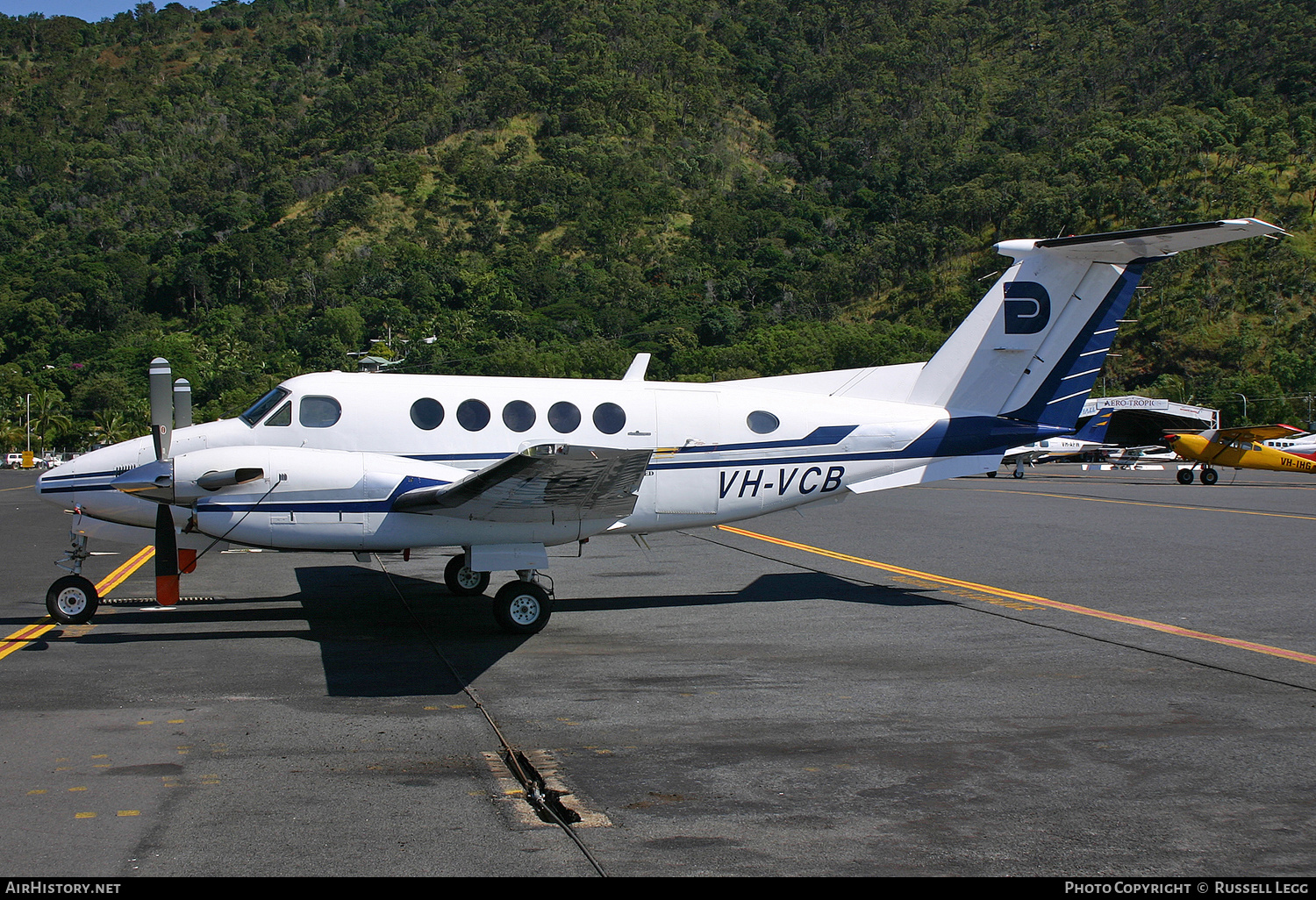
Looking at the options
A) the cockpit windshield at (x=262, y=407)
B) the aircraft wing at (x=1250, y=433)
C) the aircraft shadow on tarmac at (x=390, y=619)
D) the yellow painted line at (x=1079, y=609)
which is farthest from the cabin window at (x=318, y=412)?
the aircraft wing at (x=1250, y=433)

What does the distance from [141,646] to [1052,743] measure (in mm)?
8567

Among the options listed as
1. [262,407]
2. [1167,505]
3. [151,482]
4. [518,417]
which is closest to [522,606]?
[518,417]

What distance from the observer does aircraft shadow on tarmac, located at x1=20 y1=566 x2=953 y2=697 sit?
359 inches

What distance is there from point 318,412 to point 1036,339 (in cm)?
936

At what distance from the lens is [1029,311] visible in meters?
13.8

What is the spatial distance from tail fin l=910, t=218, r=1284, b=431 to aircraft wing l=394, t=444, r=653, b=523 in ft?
16.7

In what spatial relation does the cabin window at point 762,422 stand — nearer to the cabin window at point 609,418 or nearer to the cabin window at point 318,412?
the cabin window at point 609,418

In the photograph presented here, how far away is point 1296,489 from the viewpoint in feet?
116

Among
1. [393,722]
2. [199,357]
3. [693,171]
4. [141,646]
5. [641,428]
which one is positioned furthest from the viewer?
[693,171]

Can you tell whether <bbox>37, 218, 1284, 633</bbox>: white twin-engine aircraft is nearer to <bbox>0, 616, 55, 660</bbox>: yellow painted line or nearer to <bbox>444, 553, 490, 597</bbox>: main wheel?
<bbox>444, 553, 490, 597</bbox>: main wheel

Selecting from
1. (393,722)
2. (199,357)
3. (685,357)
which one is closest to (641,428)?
(393,722)

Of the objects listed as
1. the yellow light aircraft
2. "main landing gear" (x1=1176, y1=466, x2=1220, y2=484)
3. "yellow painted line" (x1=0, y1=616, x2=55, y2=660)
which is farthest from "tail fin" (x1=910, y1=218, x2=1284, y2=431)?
"main landing gear" (x1=1176, y1=466, x2=1220, y2=484)

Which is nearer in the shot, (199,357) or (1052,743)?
(1052,743)
